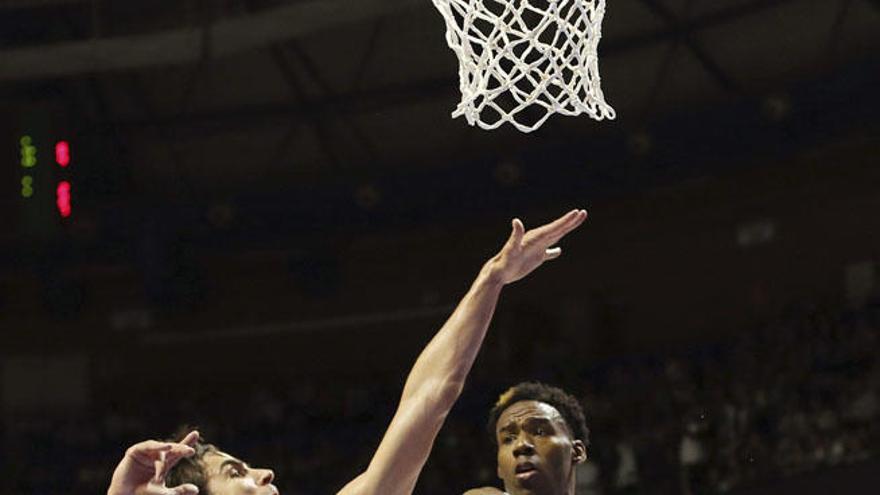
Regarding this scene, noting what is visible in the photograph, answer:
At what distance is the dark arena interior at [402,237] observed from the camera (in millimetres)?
9508

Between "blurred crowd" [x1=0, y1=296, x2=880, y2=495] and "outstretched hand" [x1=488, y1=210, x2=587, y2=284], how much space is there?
519 centimetres

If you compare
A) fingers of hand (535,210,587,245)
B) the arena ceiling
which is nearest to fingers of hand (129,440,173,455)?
fingers of hand (535,210,587,245)

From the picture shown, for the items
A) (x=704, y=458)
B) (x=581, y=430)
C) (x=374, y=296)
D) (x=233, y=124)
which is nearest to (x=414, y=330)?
(x=374, y=296)

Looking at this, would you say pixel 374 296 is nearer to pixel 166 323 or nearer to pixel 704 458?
pixel 166 323

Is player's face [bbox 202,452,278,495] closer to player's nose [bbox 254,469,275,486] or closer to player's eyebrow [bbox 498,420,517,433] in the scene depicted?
player's nose [bbox 254,469,275,486]

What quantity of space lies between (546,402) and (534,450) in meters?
0.26

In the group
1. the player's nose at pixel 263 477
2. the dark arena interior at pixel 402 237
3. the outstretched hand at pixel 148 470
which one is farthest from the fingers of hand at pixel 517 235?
the dark arena interior at pixel 402 237

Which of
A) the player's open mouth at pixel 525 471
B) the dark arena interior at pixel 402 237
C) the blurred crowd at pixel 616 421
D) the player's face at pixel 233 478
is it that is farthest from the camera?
the dark arena interior at pixel 402 237

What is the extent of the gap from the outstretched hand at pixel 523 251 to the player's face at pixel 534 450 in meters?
0.63

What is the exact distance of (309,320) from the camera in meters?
13.3

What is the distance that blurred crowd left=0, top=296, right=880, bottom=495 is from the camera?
8531 mm

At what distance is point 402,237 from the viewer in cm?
1330

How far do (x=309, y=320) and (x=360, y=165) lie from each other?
163cm

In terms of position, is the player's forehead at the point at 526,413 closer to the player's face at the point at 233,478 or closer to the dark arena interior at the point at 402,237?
the player's face at the point at 233,478
